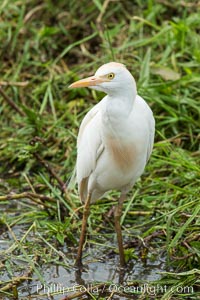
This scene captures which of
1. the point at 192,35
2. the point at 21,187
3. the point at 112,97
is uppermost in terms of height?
the point at 112,97

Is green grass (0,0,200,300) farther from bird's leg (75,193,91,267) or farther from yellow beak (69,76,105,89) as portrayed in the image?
yellow beak (69,76,105,89)

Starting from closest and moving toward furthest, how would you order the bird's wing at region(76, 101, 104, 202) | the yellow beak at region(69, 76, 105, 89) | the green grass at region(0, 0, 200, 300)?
1. the yellow beak at region(69, 76, 105, 89)
2. the bird's wing at region(76, 101, 104, 202)
3. the green grass at region(0, 0, 200, 300)

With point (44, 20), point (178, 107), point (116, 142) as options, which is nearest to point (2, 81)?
point (44, 20)

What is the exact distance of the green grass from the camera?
177 inches

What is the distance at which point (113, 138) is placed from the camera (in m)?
4.09

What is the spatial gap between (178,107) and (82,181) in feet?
4.61

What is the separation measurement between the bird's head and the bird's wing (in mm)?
329

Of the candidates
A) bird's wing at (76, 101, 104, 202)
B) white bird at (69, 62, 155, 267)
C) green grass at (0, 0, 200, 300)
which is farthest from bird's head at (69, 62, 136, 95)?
green grass at (0, 0, 200, 300)

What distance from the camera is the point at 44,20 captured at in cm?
699

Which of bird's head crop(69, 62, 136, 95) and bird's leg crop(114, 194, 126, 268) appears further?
bird's leg crop(114, 194, 126, 268)

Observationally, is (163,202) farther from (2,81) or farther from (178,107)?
(2,81)

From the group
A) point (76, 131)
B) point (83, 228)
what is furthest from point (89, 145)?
point (76, 131)

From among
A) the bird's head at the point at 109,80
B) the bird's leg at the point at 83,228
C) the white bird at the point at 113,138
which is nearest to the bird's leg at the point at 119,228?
the white bird at the point at 113,138

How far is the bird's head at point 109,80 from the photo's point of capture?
3.87m
